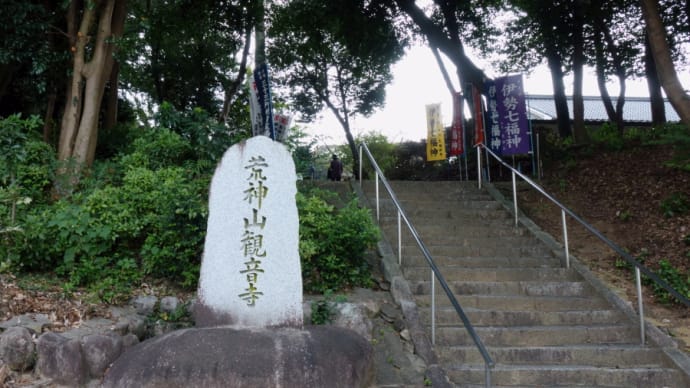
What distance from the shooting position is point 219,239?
15.8 feet

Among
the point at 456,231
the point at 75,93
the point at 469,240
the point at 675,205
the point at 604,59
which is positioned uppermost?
the point at 604,59

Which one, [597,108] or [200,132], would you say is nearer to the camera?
[200,132]

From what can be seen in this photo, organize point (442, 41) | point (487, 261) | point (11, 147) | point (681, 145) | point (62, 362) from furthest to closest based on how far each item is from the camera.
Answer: point (442, 41)
point (681, 145)
point (487, 261)
point (11, 147)
point (62, 362)

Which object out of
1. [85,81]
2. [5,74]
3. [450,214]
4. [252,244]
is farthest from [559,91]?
[5,74]

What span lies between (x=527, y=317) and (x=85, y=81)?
23.9 ft

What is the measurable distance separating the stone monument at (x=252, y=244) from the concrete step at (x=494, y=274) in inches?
91.3

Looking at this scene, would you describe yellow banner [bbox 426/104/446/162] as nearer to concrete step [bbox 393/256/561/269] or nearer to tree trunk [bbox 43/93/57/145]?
concrete step [bbox 393/256/561/269]

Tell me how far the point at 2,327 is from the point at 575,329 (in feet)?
17.9

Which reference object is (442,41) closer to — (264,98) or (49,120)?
(264,98)

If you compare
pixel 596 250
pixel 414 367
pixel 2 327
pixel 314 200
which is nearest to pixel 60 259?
pixel 2 327

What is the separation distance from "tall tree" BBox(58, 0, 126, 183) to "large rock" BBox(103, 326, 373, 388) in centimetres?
495

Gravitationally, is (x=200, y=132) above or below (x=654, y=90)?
below

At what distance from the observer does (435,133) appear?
1321 centimetres

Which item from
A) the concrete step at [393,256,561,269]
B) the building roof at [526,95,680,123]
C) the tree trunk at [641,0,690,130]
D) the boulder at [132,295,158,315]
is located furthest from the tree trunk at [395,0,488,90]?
the building roof at [526,95,680,123]
